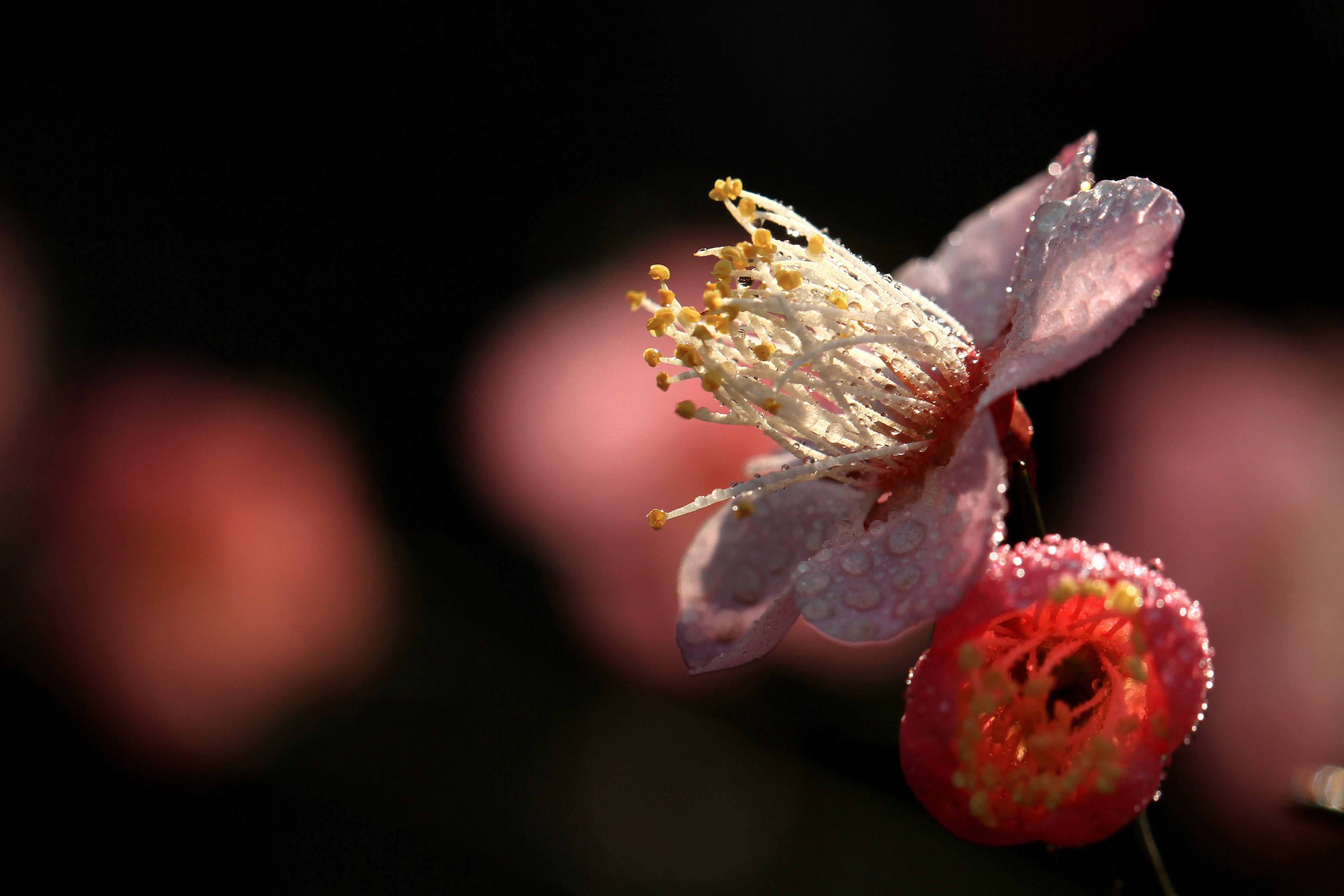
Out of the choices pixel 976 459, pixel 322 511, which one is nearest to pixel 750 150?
pixel 322 511

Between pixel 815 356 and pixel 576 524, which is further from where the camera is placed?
pixel 576 524

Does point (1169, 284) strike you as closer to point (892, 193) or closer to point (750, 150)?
point (892, 193)

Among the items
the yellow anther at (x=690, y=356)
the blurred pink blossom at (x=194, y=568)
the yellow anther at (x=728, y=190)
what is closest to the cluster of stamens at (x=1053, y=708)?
the yellow anther at (x=690, y=356)

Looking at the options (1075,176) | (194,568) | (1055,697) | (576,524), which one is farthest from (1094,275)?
(194,568)

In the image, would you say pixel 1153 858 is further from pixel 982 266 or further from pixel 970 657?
pixel 982 266

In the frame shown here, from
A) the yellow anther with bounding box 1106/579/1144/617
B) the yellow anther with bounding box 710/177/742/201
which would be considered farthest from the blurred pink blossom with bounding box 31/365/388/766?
the yellow anther with bounding box 1106/579/1144/617

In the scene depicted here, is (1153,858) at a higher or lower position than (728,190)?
lower
